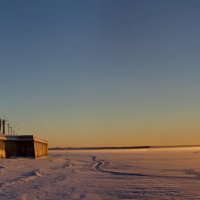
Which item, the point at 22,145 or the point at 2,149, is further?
the point at 22,145

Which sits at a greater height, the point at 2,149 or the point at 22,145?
the point at 22,145

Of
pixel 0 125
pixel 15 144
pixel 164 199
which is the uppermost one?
pixel 0 125

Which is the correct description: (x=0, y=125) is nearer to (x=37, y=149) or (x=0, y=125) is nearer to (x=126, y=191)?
(x=37, y=149)

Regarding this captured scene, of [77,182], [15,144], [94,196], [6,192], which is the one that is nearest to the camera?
[94,196]

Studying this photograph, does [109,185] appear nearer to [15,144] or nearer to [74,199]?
[74,199]

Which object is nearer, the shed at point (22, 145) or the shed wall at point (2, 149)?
the shed wall at point (2, 149)

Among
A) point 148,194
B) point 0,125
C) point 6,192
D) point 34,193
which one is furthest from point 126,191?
point 0,125

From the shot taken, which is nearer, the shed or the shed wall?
the shed wall

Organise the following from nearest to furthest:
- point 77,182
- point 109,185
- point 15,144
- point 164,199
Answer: point 164,199 < point 109,185 < point 77,182 < point 15,144

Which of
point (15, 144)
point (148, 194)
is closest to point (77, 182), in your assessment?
point (148, 194)

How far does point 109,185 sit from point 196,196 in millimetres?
4989

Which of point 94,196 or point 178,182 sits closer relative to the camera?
point 94,196

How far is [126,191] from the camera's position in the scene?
16875 millimetres

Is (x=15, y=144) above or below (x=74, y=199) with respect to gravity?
above
